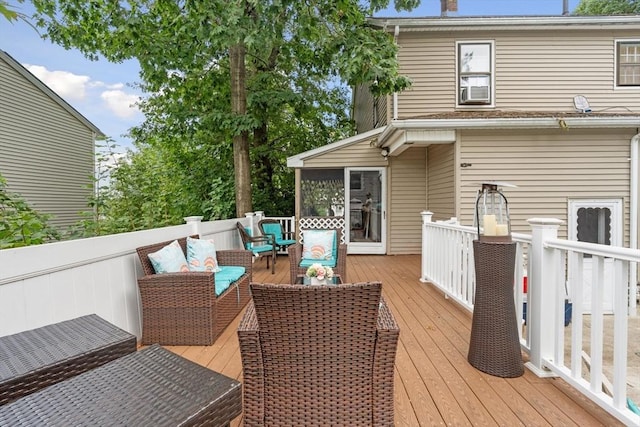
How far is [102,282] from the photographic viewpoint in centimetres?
251

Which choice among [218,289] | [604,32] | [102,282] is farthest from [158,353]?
[604,32]

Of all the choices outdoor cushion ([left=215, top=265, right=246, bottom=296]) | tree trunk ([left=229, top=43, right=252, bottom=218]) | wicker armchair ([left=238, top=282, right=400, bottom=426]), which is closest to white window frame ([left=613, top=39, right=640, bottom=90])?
tree trunk ([left=229, top=43, right=252, bottom=218])

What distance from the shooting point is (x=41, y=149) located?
9719mm

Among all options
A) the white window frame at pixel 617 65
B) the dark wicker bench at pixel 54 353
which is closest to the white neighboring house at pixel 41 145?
the dark wicker bench at pixel 54 353

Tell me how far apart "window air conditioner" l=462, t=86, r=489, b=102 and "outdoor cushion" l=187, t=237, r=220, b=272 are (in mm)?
6290

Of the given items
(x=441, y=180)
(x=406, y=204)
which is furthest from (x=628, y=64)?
(x=406, y=204)

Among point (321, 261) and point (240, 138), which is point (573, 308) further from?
point (240, 138)

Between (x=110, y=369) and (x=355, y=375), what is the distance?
99 centimetres

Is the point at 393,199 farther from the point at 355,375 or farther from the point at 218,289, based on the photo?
the point at 355,375

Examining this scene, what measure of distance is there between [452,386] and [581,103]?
295 inches

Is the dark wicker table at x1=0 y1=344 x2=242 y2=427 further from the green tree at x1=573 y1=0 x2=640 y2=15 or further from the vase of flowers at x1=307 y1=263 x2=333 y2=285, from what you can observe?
the green tree at x1=573 y1=0 x2=640 y2=15

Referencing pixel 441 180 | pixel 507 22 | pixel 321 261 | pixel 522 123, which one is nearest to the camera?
pixel 321 261

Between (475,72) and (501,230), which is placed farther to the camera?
(475,72)

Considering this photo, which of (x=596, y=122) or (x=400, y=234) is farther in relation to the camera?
(x=400, y=234)
